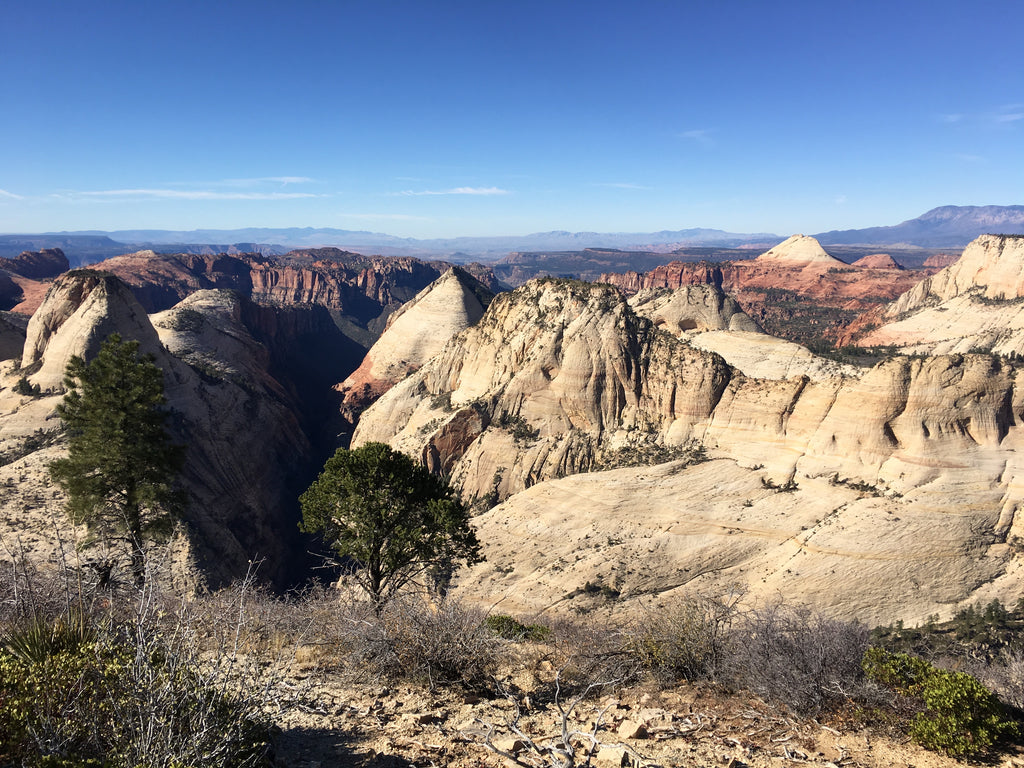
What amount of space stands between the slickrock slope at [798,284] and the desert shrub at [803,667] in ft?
304

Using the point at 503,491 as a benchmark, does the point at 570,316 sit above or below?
above

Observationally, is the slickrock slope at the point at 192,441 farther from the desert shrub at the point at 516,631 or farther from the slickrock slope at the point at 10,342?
the desert shrub at the point at 516,631

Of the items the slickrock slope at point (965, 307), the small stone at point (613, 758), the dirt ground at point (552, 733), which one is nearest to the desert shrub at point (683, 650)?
the dirt ground at point (552, 733)

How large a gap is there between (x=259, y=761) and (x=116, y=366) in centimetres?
1602

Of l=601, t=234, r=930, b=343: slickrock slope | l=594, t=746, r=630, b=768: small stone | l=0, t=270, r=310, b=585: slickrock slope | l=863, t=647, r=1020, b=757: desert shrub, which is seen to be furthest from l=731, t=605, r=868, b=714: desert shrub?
l=601, t=234, r=930, b=343: slickrock slope

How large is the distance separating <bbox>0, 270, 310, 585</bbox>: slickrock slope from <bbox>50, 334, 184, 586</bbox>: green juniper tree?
10.6m

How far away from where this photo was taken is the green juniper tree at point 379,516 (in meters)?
15.9

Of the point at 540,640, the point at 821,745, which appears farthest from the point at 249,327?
the point at 821,745

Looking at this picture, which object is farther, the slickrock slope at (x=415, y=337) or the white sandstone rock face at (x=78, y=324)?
the slickrock slope at (x=415, y=337)

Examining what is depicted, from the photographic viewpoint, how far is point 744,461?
26.9 metres

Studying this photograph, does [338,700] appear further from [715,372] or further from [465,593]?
[715,372]

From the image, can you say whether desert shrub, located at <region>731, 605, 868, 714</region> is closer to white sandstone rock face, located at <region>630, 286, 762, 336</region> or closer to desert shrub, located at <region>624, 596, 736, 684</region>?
desert shrub, located at <region>624, 596, 736, 684</region>

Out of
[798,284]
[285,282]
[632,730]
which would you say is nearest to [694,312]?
[632,730]

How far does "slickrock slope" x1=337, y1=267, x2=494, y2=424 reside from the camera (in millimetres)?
65562
